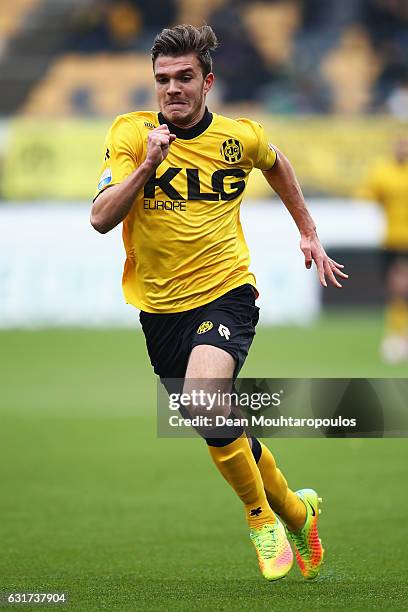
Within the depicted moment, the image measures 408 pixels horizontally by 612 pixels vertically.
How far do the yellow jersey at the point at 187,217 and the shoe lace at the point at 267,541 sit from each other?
3.35 feet

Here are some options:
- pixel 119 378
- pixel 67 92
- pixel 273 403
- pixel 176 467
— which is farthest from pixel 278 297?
pixel 273 403

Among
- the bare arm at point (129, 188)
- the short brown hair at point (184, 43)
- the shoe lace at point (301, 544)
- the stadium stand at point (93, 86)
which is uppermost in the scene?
the stadium stand at point (93, 86)

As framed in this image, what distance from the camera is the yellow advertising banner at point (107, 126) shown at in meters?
20.4

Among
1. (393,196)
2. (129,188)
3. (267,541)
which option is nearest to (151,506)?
(267,541)

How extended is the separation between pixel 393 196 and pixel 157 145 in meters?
11.8

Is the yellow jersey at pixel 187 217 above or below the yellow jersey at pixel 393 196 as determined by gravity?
below

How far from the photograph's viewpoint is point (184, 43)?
16.9ft

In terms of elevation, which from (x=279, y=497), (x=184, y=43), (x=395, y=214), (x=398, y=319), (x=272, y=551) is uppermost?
Result: (x=395, y=214)

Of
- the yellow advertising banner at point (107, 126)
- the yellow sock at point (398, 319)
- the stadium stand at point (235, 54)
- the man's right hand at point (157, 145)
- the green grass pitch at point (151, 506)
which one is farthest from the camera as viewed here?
the stadium stand at point (235, 54)

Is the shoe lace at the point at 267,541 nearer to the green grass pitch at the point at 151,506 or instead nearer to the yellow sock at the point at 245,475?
the yellow sock at the point at 245,475

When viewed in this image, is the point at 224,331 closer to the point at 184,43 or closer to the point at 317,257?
the point at 317,257

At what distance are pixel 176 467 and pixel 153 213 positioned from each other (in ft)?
12.6

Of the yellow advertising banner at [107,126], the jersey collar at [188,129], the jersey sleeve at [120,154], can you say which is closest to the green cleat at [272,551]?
the jersey sleeve at [120,154]

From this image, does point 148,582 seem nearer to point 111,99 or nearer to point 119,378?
point 119,378
